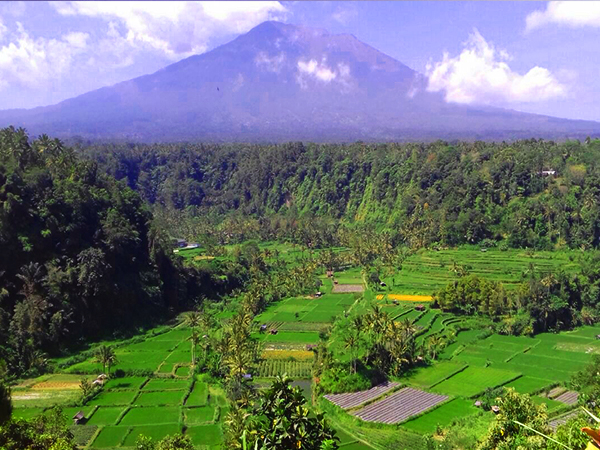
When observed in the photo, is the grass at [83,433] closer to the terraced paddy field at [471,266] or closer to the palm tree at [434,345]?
the palm tree at [434,345]

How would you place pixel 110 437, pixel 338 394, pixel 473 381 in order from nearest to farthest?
pixel 110 437 → pixel 338 394 → pixel 473 381

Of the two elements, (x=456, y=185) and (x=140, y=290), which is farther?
(x=456, y=185)

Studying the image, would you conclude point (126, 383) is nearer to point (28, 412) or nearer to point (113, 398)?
point (113, 398)

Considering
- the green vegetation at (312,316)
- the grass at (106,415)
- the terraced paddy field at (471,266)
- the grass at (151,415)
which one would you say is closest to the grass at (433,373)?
the green vegetation at (312,316)

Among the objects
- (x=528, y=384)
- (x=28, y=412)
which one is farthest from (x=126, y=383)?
(x=528, y=384)

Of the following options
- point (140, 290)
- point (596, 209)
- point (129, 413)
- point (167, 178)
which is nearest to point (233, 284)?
point (140, 290)

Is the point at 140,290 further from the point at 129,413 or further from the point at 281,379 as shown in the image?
the point at 281,379

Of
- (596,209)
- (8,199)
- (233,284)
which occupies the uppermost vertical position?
(8,199)
